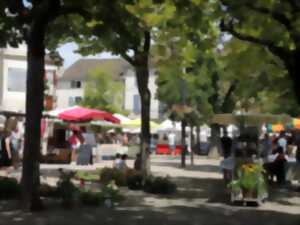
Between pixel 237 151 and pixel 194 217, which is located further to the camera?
pixel 237 151

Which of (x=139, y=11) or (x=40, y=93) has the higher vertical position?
(x=139, y=11)

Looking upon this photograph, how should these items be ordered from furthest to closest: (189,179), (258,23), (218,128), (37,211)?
(218,128) → (189,179) → (258,23) → (37,211)

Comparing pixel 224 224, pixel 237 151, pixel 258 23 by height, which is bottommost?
pixel 224 224

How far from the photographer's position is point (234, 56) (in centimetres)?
2203

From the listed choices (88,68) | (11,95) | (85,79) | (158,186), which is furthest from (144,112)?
(88,68)

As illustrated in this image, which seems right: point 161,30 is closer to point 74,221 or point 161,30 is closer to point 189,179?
→ point 189,179

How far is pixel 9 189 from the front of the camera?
15.5 m

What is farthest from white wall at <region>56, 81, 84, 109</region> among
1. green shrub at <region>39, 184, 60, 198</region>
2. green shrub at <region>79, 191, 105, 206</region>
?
green shrub at <region>79, 191, 105, 206</region>

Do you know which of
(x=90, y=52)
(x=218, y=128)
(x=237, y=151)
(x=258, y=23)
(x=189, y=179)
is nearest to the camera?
(x=258, y=23)

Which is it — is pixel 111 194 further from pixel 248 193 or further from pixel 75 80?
pixel 75 80

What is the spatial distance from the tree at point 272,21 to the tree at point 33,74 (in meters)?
3.13

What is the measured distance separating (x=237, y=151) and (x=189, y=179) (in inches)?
139

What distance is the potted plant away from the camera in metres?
16.4

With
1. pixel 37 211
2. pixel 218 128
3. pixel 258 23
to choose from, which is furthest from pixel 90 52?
pixel 218 128
